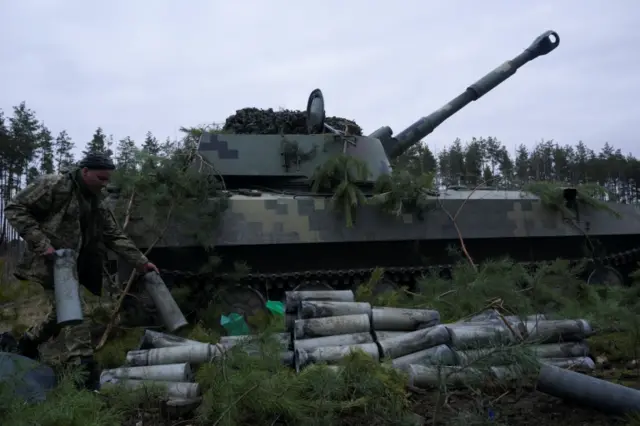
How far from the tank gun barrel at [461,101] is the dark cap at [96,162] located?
19.0 ft

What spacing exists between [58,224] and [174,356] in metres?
1.32

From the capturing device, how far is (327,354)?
4.23m

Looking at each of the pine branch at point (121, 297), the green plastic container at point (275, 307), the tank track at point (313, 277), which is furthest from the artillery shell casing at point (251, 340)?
the tank track at point (313, 277)

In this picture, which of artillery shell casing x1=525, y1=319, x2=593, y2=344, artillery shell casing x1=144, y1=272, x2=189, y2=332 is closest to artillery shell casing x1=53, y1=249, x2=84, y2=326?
artillery shell casing x1=144, y1=272, x2=189, y2=332

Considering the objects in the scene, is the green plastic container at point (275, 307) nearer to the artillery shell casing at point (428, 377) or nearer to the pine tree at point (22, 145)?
the artillery shell casing at point (428, 377)

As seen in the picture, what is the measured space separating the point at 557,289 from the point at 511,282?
1105 millimetres

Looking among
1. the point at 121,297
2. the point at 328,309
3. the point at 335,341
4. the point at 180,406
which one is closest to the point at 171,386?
the point at 180,406

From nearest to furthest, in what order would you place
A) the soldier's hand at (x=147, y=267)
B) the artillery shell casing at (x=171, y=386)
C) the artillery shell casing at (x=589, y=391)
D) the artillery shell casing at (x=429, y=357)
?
the artillery shell casing at (x=589, y=391), the artillery shell casing at (x=171, y=386), the artillery shell casing at (x=429, y=357), the soldier's hand at (x=147, y=267)

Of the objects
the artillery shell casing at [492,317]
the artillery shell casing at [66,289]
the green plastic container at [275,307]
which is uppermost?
the artillery shell casing at [66,289]

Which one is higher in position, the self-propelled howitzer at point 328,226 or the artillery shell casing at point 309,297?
the self-propelled howitzer at point 328,226

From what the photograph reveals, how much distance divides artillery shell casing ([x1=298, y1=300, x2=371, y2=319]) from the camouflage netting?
15.2ft

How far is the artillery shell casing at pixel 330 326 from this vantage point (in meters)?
4.66

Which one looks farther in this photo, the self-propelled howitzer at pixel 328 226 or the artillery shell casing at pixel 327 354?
the self-propelled howitzer at pixel 328 226

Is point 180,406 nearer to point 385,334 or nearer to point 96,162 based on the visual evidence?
point 385,334
